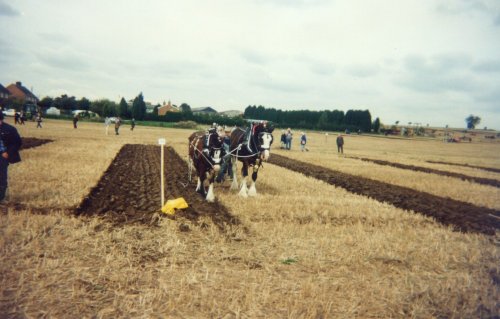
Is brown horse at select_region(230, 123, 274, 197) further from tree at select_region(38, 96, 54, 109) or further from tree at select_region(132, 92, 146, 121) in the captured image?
tree at select_region(38, 96, 54, 109)

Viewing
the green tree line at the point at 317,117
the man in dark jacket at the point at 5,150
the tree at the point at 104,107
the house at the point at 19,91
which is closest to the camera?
the man in dark jacket at the point at 5,150

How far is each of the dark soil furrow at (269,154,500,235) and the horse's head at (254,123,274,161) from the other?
19.1 feet

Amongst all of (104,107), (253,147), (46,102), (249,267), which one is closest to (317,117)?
(104,107)

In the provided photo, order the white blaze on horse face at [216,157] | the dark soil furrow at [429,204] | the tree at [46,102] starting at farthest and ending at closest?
1. the tree at [46,102]
2. the dark soil furrow at [429,204]
3. the white blaze on horse face at [216,157]

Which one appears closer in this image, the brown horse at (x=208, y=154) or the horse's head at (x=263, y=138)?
the brown horse at (x=208, y=154)

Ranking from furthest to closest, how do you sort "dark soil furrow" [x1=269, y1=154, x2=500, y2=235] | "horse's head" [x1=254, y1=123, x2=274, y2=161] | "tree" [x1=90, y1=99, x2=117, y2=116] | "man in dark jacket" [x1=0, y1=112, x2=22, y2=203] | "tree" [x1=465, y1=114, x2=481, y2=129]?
"tree" [x1=465, y1=114, x2=481, y2=129], "tree" [x1=90, y1=99, x2=117, y2=116], "horse's head" [x1=254, y1=123, x2=274, y2=161], "dark soil furrow" [x1=269, y1=154, x2=500, y2=235], "man in dark jacket" [x1=0, y1=112, x2=22, y2=203]

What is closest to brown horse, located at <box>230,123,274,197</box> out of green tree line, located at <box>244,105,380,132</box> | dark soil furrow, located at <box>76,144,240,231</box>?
dark soil furrow, located at <box>76,144,240,231</box>

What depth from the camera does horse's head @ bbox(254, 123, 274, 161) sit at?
11125 mm

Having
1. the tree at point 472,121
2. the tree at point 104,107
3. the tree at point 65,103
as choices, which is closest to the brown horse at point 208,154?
the tree at point 104,107

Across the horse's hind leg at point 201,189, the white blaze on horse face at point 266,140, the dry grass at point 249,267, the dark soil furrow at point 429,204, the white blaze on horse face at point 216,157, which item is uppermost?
the white blaze on horse face at point 266,140

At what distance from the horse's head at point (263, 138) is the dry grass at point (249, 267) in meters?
1.87

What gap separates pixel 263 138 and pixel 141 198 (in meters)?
4.41

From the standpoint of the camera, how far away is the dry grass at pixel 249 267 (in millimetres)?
4723

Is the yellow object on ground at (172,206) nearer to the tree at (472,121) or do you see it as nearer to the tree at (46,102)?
the tree at (46,102)
